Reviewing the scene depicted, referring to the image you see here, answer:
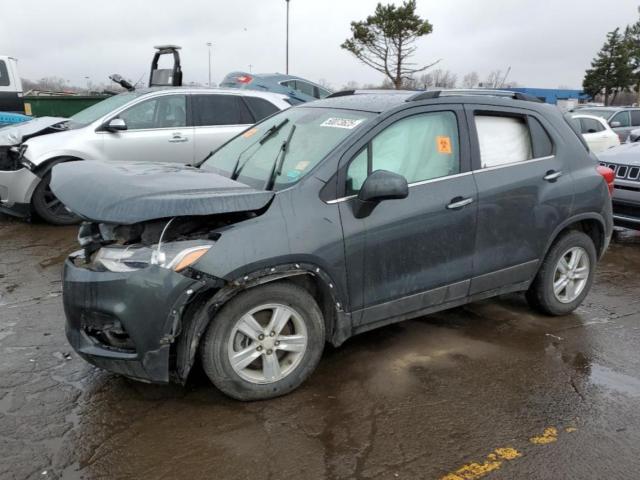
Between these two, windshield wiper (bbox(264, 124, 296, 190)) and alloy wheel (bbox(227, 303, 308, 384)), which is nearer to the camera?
alloy wheel (bbox(227, 303, 308, 384))

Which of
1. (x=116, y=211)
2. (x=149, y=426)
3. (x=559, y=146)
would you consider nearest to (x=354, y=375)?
(x=149, y=426)

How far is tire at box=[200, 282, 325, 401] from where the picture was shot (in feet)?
9.76

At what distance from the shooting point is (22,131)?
7418 mm

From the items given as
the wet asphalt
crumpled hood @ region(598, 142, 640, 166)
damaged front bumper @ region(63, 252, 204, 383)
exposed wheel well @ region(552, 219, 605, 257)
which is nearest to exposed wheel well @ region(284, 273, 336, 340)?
the wet asphalt

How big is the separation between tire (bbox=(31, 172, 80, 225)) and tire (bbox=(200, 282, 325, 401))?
4.99m

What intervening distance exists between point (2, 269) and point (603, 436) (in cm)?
552

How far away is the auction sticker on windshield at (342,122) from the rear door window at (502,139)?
94 centimetres

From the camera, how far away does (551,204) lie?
161 inches

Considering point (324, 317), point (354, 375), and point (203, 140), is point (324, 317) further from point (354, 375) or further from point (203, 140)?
point (203, 140)

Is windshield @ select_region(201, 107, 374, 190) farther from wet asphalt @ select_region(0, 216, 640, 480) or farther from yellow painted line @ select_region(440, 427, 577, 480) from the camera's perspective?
yellow painted line @ select_region(440, 427, 577, 480)

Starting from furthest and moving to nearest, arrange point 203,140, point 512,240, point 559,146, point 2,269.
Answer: point 203,140, point 2,269, point 559,146, point 512,240

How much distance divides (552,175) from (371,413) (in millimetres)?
2319

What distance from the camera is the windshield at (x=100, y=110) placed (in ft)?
24.3

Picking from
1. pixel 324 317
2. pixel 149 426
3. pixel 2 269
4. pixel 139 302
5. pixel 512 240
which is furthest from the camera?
pixel 2 269
